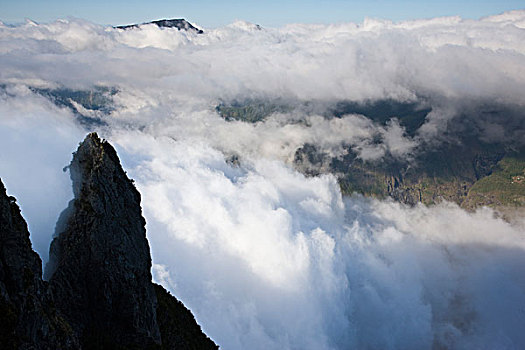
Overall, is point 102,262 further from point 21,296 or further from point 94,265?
point 21,296

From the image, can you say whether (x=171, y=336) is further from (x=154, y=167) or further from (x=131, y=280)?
(x=154, y=167)

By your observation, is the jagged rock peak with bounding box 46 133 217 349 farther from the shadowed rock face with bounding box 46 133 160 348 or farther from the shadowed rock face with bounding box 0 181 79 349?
the shadowed rock face with bounding box 0 181 79 349

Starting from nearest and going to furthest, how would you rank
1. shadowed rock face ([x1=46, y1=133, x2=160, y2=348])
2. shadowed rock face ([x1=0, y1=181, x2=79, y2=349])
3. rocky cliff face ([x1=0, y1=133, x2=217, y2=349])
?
shadowed rock face ([x1=0, y1=181, x2=79, y2=349])
rocky cliff face ([x1=0, y1=133, x2=217, y2=349])
shadowed rock face ([x1=46, y1=133, x2=160, y2=348])

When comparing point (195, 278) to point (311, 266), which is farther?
point (311, 266)

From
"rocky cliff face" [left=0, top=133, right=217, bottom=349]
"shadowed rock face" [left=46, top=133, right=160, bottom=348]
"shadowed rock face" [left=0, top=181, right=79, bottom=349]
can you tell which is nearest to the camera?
"shadowed rock face" [left=0, top=181, right=79, bottom=349]

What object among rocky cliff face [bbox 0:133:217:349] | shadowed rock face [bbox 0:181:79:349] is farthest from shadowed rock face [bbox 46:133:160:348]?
shadowed rock face [bbox 0:181:79:349]

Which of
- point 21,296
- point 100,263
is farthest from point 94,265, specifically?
point 21,296

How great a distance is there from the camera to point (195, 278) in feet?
318

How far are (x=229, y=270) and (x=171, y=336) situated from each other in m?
77.6

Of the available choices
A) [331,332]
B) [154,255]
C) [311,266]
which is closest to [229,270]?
[154,255]

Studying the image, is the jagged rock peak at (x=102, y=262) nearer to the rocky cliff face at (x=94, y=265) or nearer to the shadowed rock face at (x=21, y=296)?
the rocky cliff face at (x=94, y=265)

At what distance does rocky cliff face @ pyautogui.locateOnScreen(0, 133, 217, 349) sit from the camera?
18672mm

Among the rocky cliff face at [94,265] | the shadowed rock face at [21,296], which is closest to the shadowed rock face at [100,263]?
the rocky cliff face at [94,265]

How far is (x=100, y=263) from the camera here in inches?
1021
